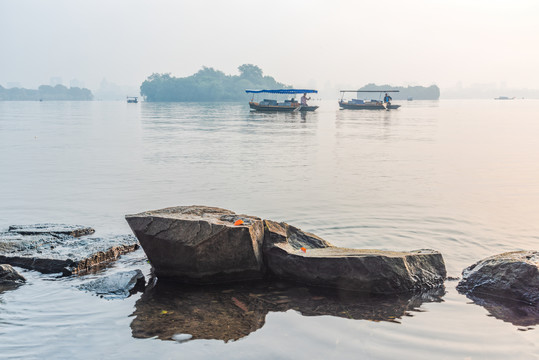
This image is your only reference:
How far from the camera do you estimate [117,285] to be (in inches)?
265

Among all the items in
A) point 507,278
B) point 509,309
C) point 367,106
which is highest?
point 367,106

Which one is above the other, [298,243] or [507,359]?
[298,243]

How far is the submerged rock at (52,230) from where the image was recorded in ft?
29.1

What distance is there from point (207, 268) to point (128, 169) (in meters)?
11.8

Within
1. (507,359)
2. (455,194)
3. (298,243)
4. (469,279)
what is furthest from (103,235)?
(455,194)

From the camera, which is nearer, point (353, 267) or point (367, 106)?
point (353, 267)

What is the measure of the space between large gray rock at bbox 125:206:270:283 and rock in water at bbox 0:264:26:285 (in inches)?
60.1

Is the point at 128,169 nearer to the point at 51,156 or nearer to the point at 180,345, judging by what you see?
the point at 51,156

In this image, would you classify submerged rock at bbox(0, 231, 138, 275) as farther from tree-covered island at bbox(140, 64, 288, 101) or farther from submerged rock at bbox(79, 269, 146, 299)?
tree-covered island at bbox(140, 64, 288, 101)

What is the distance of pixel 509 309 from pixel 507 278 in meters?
0.46

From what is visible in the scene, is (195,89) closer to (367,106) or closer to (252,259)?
(367,106)

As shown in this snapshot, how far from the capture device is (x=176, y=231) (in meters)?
6.78

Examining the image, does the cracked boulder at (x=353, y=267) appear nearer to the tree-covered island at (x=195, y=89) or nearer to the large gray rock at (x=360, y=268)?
the large gray rock at (x=360, y=268)

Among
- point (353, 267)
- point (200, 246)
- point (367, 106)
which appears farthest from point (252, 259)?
point (367, 106)
